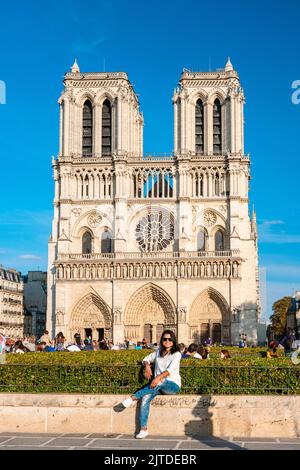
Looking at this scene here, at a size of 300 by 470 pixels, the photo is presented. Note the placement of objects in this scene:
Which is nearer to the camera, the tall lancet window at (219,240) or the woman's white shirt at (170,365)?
the woman's white shirt at (170,365)

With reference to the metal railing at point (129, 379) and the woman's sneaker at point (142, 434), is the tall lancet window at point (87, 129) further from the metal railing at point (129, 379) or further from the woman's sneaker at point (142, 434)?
the woman's sneaker at point (142, 434)

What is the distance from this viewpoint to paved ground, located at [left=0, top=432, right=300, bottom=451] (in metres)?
10.5

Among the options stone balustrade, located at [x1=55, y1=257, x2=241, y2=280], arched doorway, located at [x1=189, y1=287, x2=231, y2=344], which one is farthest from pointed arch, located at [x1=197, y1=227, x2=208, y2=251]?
arched doorway, located at [x1=189, y1=287, x2=231, y2=344]

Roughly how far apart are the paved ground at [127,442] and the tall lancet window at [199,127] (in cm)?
4615

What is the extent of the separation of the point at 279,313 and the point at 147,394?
248 ft

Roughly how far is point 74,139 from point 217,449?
48.0m

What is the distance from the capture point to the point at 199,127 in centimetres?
5706

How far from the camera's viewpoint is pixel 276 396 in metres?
11.9

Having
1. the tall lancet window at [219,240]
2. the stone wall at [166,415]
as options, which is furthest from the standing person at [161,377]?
the tall lancet window at [219,240]

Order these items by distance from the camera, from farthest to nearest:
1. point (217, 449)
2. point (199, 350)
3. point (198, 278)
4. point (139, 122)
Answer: point (139, 122)
point (198, 278)
point (199, 350)
point (217, 449)

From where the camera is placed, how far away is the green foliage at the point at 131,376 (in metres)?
12.2

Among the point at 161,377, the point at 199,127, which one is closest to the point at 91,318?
the point at 199,127

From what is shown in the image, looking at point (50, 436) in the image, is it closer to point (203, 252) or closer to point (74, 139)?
point (203, 252)
